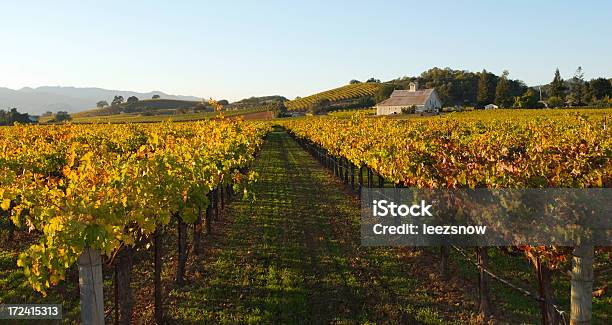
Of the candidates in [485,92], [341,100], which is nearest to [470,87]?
[485,92]

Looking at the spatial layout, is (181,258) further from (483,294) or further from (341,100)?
(341,100)

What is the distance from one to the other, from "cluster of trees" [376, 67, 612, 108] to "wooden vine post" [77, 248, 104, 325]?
6540 centimetres

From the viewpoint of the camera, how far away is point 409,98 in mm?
94688

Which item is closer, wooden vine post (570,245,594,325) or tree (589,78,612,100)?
wooden vine post (570,245,594,325)

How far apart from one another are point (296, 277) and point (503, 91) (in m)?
87.7

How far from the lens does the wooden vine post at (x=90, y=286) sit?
5320 mm

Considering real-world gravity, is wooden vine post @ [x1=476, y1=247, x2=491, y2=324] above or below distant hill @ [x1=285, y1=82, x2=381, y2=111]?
below

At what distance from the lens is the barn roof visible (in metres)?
91.9

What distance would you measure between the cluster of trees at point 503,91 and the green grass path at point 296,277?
2285 inches

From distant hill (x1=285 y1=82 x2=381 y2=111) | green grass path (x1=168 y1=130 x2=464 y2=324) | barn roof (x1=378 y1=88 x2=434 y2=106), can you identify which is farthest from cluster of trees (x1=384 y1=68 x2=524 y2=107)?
green grass path (x1=168 y1=130 x2=464 y2=324)

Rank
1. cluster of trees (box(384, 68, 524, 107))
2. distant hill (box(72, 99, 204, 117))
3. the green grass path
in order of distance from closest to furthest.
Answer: the green grass path
cluster of trees (box(384, 68, 524, 107))
distant hill (box(72, 99, 204, 117))

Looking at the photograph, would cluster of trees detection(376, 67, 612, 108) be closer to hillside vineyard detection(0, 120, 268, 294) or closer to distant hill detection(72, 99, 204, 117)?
distant hill detection(72, 99, 204, 117)

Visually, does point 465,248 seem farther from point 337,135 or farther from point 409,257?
point 337,135

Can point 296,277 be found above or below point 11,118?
below
